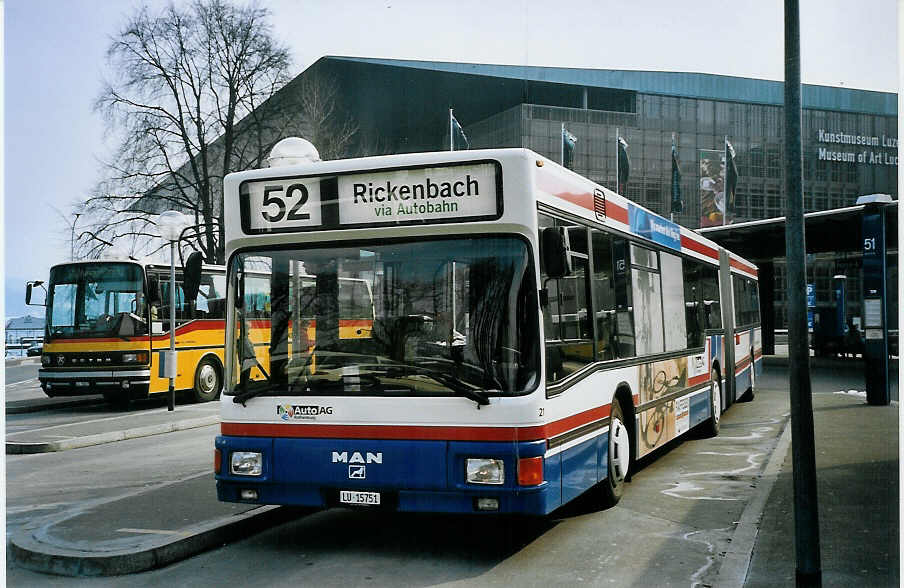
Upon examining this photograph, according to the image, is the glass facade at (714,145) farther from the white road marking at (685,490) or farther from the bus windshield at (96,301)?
the white road marking at (685,490)

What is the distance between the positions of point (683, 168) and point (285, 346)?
238 feet

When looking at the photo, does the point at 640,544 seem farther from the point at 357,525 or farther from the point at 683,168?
the point at 683,168

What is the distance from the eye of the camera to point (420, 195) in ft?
22.8

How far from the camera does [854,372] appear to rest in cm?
3078

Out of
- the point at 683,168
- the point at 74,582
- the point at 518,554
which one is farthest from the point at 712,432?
the point at 683,168

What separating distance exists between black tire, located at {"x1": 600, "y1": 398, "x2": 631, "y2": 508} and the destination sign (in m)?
2.68

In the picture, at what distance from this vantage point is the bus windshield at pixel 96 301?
2011 cm

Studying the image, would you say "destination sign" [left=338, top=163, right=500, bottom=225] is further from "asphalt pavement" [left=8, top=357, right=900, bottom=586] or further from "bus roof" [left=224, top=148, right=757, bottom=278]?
"asphalt pavement" [left=8, top=357, right=900, bottom=586]

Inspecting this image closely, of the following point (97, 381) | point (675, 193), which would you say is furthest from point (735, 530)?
point (675, 193)

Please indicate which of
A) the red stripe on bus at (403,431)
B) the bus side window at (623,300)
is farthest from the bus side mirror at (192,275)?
the bus side window at (623,300)

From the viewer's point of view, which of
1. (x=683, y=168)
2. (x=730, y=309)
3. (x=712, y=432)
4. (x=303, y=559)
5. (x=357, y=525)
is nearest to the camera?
(x=303, y=559)

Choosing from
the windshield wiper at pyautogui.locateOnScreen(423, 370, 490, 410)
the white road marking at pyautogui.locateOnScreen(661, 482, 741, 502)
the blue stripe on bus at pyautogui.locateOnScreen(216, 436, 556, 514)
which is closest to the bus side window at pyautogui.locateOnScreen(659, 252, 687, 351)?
the white road marking at pyautogui.locateOnScreen(661, 482, 741, 502)

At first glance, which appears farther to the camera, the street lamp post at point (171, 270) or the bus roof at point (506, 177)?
the street lamp post at point (171, 270)

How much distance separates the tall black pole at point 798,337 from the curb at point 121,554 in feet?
13.6
